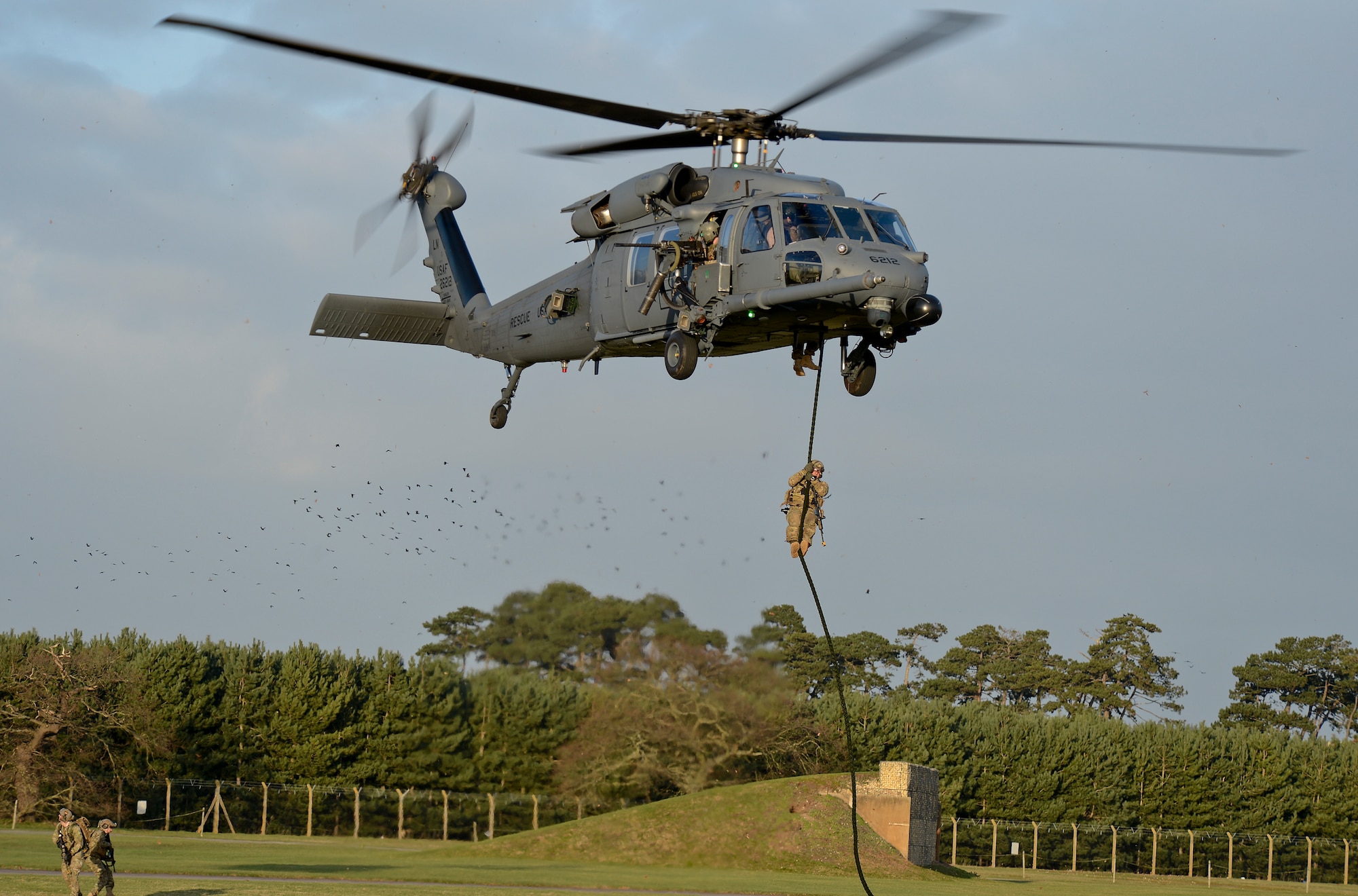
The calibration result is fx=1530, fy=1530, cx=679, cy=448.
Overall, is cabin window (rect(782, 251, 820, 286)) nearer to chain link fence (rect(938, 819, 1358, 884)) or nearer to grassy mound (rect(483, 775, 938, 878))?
grassy mound (rect(483, 775, 938, 878))

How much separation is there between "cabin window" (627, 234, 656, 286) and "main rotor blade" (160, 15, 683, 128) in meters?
1.71

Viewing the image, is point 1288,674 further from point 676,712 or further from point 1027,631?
point 676,712

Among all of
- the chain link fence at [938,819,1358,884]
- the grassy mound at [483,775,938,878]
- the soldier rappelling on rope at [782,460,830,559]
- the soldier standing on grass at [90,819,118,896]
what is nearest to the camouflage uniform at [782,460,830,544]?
the soldier rappelling on rope at [782,460,830,559]

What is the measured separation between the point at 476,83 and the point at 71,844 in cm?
1281

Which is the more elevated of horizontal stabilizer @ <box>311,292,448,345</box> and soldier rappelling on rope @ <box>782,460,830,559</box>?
horizontal stabilizer @ <box>311,292,448,345</box>

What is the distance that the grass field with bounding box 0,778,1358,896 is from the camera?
36656 mm

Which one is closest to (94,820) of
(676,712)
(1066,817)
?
(676,712)

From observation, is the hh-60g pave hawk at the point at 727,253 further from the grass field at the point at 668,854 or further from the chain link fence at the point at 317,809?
the chain link fence at the point at 317,809

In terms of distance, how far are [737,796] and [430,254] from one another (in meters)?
19.8

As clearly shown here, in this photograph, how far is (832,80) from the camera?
20.5 metres

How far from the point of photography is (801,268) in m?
20.9

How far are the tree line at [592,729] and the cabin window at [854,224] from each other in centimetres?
1743

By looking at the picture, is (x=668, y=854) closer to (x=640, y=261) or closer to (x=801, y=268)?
(x=640, y=261)

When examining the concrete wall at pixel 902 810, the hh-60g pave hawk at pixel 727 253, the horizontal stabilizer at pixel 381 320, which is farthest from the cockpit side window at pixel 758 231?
the concrete wall at pixel 902 810
